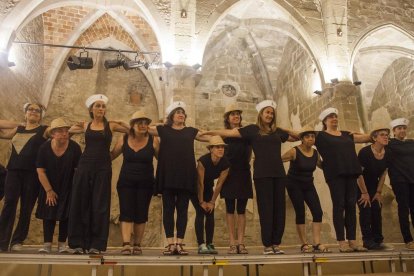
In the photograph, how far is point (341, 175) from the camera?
14.5 ft

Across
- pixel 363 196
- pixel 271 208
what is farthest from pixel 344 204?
pixel 271 208

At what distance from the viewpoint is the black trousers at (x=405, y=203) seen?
188 inches

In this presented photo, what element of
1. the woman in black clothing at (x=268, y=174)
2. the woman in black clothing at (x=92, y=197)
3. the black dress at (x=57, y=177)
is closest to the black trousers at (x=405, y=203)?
the woman in black clothing at (x=268, y=174)

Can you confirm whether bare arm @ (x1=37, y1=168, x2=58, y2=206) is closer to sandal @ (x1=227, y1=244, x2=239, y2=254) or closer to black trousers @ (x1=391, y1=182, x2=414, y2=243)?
sandal @ (x1=227, y1=244, x2=239, y2=254)

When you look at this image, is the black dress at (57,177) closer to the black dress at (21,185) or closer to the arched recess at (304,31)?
the black dress at (21,185)

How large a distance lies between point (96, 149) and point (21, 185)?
3.31ft

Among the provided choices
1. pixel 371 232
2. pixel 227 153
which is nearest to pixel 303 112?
pixel 371 232

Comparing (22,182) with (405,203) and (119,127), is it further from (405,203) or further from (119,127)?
(405,203)

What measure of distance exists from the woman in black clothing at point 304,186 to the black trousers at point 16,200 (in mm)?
2737

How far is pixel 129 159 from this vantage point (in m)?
3.94

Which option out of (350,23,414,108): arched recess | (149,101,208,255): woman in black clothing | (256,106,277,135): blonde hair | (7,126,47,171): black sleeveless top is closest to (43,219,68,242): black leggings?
(7,126,47,171): black sleeveless top

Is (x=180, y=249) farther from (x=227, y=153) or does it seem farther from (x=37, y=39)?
(x=37, y=39)

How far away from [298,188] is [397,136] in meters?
1.70

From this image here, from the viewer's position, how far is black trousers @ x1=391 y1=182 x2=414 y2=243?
4.77 meters
